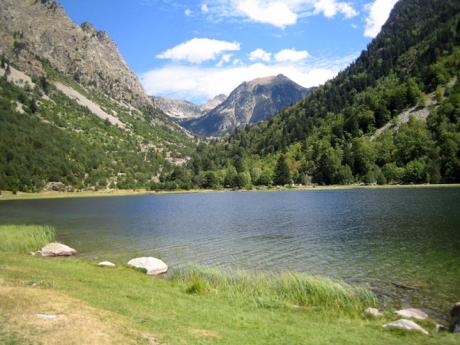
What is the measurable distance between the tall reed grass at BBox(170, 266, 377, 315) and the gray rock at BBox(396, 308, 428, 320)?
93.9 inches

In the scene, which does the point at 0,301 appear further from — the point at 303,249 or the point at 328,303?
the point at 303,249

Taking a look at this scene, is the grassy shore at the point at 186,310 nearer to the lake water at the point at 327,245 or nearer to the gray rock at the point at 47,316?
the gray rock at the point at 47,316

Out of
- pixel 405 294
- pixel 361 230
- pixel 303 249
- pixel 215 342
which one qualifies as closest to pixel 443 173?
pixel 361 230

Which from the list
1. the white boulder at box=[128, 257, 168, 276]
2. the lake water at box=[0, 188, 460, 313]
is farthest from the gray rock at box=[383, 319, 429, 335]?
the white boulder at box=[128, 257, 168, 276]

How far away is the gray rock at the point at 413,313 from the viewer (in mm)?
22797

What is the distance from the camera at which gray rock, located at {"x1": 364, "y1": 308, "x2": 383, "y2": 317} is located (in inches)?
924

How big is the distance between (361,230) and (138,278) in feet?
134

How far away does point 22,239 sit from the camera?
53594 mm

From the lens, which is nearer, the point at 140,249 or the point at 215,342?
the point at 215,342

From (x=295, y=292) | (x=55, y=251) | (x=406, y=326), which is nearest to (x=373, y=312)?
(x=406, y=326)

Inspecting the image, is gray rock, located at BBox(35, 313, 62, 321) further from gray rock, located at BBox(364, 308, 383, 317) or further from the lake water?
the lake water

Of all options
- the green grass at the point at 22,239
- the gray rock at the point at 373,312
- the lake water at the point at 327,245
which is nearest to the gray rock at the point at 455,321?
the lake water at the point at 327,245

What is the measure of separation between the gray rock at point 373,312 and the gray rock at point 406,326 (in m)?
2.55

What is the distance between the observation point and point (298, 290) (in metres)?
→ 28.0
